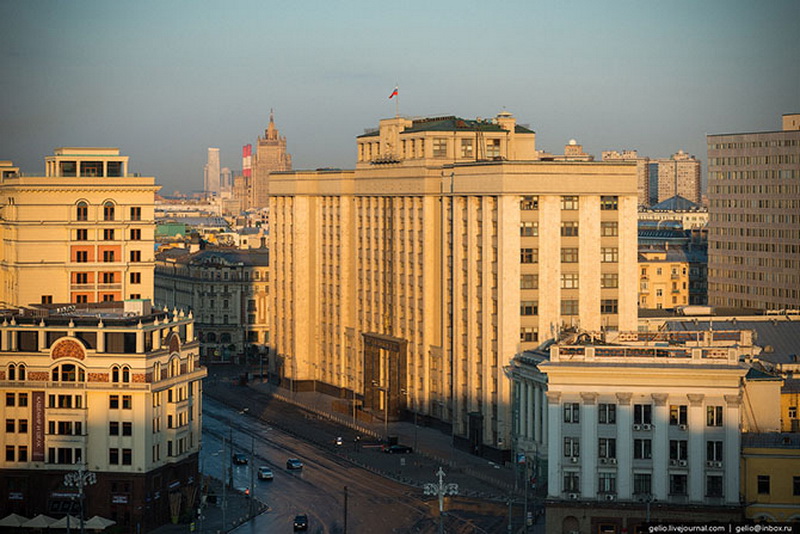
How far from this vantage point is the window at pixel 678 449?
416 feet

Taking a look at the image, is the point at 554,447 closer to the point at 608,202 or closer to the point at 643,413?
the point at 643,413

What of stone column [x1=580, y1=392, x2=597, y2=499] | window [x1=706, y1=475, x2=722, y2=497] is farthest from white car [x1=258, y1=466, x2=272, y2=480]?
window [x1=706, y1=475, x2=722, y2=497]

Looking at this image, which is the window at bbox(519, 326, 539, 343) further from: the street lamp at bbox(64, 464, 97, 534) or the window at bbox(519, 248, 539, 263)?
the street lamp at bbox(64, 464, 97, 534)

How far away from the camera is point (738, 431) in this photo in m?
126

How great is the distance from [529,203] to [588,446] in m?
55.1

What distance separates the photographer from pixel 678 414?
126750 mm

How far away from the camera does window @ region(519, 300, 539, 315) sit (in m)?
178

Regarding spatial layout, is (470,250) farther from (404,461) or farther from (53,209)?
(53,209)

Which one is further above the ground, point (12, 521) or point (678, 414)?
point (678, 414)

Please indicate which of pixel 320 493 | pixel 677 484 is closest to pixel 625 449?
pixel 677 484

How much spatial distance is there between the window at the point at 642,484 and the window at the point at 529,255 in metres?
54.0

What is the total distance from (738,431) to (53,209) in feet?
282

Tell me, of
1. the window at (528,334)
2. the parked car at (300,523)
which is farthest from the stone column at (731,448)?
the window at (528,334)

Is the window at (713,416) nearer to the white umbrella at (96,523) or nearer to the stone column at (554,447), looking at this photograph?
the stone column at (554,447)
